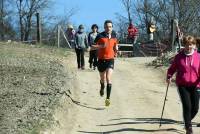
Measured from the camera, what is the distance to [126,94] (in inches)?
717

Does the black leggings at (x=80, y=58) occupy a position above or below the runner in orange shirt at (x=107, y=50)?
below

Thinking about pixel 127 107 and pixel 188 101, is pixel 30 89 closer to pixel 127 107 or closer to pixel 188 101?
pixel 127 107

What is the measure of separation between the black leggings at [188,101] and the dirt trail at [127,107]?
684 mm

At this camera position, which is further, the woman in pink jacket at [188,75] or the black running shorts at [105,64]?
the black running shorts at [105,64]

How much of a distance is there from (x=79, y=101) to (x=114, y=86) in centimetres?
333

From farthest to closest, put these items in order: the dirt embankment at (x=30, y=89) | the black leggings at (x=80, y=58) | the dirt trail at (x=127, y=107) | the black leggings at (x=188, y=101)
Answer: the black leggings at (x=80, y=58)
the dirt trail at (x=127, y=107)
the dirt embankment at (x=30, y=89)
the black leggings at (x=188, y=101)

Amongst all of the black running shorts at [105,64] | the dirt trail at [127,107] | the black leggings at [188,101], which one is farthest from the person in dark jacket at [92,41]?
the black leggings at [188,101]

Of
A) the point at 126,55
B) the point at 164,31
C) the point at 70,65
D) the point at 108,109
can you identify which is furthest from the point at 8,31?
the point at 108,109

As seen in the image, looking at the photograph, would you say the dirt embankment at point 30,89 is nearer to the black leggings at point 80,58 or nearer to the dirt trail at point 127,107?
the dirt trail at point 127,107

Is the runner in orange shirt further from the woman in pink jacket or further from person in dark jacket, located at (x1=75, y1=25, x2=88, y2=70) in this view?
person in dark jacket, located at (x1=75, y1=25, x2=88, y2=70)

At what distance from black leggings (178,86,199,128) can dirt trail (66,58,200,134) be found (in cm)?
68

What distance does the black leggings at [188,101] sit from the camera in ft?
40.6

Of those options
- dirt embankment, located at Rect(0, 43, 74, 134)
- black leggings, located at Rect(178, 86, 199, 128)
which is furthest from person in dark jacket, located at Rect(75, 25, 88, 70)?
black leggings, located at Rect(178, 86, 199, 128)

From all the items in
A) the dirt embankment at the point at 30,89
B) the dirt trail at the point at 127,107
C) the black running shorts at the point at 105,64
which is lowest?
the dirt trail at the point at 127,107
